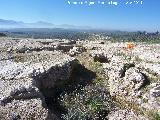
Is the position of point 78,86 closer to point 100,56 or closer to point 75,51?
point 100,56

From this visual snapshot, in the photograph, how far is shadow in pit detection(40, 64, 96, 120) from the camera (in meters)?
17.9

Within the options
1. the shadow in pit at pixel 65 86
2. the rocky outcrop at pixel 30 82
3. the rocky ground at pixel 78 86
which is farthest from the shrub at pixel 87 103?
the rocky outcrop at pixel 30 82

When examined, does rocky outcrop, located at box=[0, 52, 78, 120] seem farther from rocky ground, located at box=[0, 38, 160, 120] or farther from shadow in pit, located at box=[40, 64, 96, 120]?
shadow in pit, located at box=[40, 64, 96, 120]

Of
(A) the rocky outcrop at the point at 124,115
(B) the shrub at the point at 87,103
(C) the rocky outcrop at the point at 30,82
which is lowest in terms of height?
(A) the rocky outcrop at the point at 124,115

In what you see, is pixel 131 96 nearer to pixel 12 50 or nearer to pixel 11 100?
pixel 11 100

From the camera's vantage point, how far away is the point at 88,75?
72.6 ft

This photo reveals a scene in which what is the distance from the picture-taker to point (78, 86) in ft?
66.6

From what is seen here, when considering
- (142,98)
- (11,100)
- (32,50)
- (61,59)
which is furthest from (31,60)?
(142,98)

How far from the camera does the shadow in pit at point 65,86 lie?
17922mm

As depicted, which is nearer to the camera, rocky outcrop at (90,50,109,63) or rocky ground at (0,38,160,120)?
rocky ground at (0,38,160,120)

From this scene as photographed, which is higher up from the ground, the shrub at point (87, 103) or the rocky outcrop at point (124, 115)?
the shrub at point (87, 103)

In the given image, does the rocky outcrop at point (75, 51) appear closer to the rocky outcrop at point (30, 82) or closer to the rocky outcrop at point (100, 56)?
the rocky outcrop at point (100, 56)

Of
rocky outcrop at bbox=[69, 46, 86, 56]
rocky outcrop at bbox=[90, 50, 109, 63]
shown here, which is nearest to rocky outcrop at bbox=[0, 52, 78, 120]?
rocky outcrop at bbox=[69, 46, 86, 56]

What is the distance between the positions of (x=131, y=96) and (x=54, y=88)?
15.8 feet
